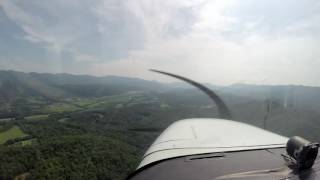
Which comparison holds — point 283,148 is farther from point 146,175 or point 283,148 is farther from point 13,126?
point 13,126

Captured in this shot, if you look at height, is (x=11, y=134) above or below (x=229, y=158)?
below

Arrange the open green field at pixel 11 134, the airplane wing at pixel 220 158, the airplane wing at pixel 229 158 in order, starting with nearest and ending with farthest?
the airplane wing at pixel 229 158 < the airplane wing at pixel 220 158 < the open green field at pixel 11 134

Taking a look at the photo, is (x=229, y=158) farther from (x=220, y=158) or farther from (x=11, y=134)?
(x=11, y=134)

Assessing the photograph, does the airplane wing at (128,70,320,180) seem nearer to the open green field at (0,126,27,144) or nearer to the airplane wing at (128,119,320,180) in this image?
the airplane wing at (128,119,320,180)

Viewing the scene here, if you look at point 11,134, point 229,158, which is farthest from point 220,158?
point 11,134

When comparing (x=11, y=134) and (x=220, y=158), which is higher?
(x=220, y=158)

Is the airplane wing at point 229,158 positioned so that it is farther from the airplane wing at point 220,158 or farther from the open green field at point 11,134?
the open green field at point 11,134

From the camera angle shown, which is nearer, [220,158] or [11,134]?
[220,158]

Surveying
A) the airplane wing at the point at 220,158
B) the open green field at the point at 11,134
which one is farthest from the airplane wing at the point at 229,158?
the open green field at the point at 11,134

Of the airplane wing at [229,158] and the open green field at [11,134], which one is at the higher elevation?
the airplane wing at [229,158]
